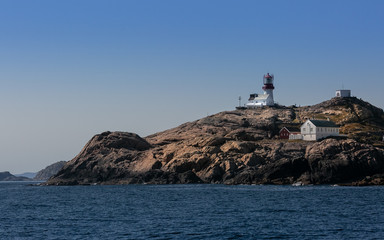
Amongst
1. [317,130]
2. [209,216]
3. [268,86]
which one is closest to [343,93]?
[268,86]

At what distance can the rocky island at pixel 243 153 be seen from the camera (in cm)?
10838

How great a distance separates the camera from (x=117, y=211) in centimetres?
6894

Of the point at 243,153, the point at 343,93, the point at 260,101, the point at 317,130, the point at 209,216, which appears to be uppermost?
the point at 343,93

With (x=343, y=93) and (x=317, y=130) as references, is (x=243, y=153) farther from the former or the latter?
(x=343, y=93)

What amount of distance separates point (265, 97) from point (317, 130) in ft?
168

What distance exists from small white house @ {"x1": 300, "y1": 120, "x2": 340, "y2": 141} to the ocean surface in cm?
4579

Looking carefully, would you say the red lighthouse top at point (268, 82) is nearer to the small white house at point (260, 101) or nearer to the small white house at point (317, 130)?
the small white house at point (260, 101)

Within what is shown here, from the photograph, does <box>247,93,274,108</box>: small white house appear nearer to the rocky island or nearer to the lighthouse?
the lighthouse

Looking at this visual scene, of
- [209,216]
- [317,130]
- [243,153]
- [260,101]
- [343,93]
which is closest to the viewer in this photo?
[209,216]

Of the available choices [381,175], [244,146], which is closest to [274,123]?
[244,146]

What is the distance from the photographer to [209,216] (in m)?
61.3

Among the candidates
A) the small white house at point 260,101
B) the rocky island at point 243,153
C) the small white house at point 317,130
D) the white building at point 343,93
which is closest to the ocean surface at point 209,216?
the rocky island at point 243,153

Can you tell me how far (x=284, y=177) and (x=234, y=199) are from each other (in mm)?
32668

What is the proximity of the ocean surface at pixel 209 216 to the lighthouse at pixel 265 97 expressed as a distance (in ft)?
312
